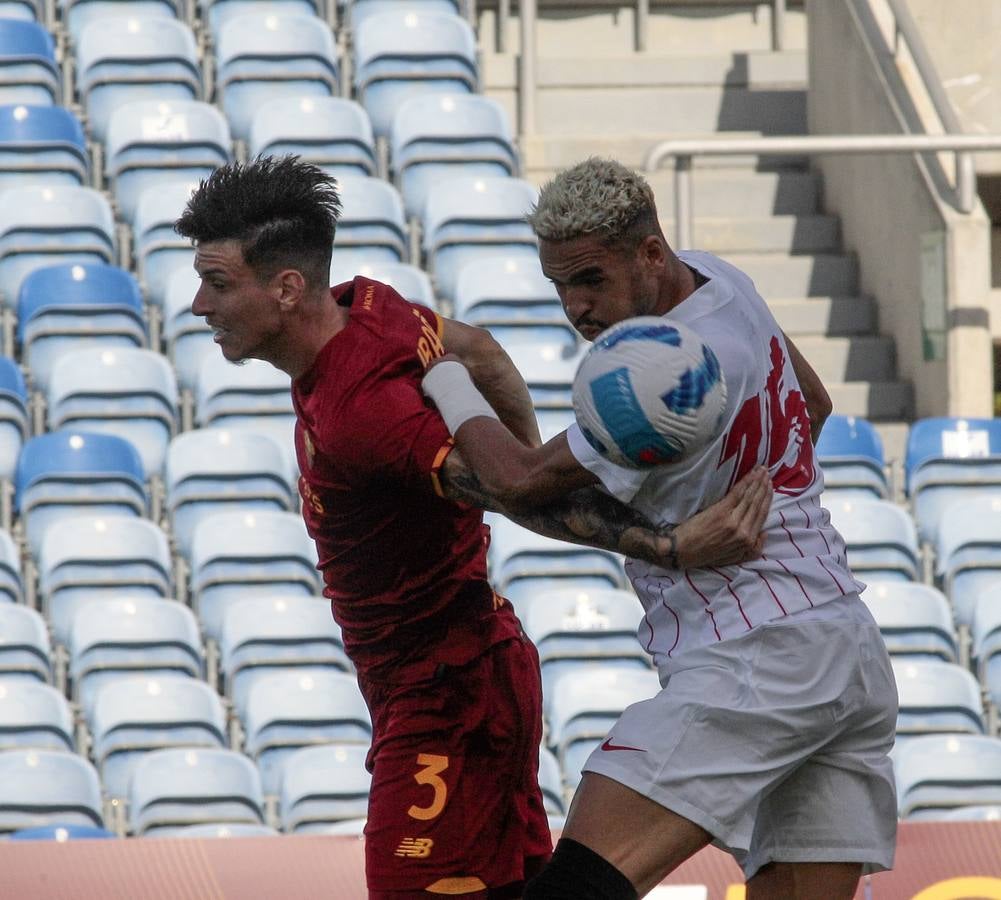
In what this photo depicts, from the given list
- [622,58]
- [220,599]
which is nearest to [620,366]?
[220,599]

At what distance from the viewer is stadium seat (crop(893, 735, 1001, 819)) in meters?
6.41

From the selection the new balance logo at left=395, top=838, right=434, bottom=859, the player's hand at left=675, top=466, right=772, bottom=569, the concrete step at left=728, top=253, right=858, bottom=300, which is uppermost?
the player's hand at left=675, top=466, right=772, bottom=569

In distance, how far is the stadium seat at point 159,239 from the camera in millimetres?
8750

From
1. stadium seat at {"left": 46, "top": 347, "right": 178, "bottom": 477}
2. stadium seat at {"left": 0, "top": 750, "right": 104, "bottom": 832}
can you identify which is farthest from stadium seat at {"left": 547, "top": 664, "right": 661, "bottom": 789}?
stadium seat at {"left": 46, "top": 347, "right": 178, "bottom": 477}

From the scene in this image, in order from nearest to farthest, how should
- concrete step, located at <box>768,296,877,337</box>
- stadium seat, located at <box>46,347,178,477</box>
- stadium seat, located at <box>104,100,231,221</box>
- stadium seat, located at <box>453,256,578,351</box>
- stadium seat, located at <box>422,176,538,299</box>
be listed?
stadium seat, located at <box>46,347,178,477</box> → stadium seat, located at <box>453,256,578,351</box> → stadium seat, located at <box>422,176,538,299</box> → stadium seat, located at <box>104,100,231,221</box> → concrete step, located at <box>768,296,877,337</box>

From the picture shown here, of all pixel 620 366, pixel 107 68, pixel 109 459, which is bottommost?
pixel 109 459

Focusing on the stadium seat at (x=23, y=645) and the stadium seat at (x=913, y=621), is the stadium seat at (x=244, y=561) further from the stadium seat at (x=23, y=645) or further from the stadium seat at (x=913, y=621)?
the stadium seat at (x=913, y=621)

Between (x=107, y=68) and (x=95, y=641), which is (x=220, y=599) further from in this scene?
(x=107, y=68)

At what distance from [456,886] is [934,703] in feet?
11.5

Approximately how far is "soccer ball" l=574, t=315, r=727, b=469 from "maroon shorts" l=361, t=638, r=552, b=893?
2.68 ft

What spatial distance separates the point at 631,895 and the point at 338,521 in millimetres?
1000

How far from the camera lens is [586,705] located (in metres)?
6.66

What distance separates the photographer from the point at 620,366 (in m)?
3.18

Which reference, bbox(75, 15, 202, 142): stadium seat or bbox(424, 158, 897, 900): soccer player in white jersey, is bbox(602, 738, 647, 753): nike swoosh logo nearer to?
bbox(424, 158, 897, 900): soccer player in white jersey
